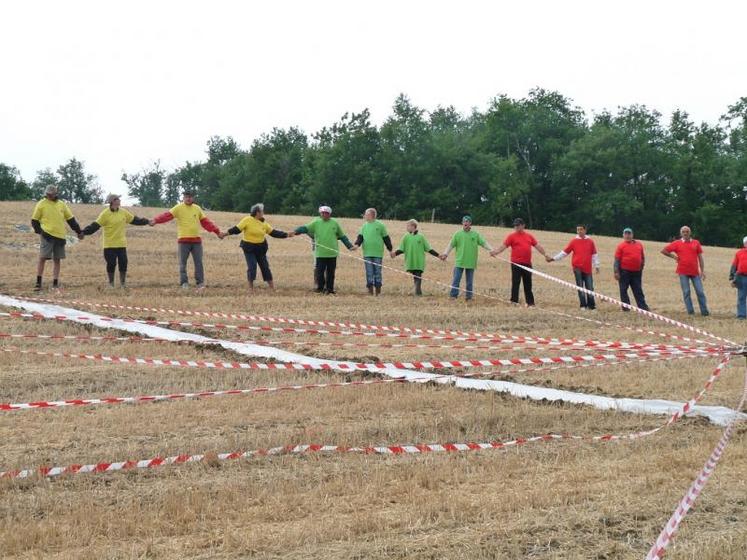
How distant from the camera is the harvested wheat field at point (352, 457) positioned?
5719 millimetres

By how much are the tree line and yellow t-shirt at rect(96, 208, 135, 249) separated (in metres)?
57.4

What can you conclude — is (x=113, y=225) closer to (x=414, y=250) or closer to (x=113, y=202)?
(x=113, y=202)

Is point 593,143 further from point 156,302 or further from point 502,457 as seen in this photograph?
point 502,457

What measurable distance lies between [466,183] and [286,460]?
72986 millimetres

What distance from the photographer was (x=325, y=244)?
1955 cm

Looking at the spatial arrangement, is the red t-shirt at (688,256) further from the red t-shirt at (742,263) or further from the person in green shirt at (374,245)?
the person in green shirt at (374,245)

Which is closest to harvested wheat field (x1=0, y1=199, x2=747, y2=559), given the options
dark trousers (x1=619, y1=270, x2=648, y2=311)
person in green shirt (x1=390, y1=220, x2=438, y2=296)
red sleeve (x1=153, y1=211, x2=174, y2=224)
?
dark trousers (x1=619, y1=270, x2=648, y2=311)

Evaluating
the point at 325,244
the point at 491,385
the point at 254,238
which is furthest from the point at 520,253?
the point at 491,385

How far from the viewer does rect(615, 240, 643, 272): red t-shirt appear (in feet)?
60.4

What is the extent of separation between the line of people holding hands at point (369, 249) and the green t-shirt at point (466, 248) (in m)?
0.02

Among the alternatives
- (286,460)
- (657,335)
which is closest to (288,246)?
(657,335)

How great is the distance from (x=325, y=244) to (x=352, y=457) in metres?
12.2

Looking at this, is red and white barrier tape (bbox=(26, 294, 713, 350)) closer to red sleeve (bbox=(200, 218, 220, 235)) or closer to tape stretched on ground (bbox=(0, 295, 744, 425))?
tape stretched on ground (bbox=(0, 295, 744, 425))

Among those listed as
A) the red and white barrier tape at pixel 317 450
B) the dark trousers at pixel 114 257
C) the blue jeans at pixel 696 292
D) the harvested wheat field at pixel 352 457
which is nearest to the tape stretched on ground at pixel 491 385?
the harvested wheat field at pixel 352 457
